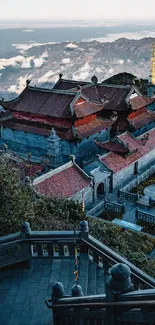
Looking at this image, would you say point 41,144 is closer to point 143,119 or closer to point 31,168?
point 31,168

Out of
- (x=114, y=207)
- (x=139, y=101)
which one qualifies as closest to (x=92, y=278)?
(x=114, y=207)

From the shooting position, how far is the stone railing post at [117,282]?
6.27m

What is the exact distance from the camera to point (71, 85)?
131 feet

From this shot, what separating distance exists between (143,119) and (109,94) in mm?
3918

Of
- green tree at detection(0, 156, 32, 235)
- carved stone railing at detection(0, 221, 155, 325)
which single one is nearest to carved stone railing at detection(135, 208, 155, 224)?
green tree at detection(0, 156, 32, 235)

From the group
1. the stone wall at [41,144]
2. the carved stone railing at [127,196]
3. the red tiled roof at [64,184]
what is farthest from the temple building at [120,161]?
the stone wall at [41,144]

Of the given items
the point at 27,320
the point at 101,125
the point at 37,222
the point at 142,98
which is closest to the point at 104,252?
the point at 27,320

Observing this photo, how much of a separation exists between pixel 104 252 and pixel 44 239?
178cm

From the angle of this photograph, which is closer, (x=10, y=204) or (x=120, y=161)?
(x=10, y=204)

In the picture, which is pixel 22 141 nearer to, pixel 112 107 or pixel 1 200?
pixel 112 107

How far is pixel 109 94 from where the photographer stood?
37188 mm

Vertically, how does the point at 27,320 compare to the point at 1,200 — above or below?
below

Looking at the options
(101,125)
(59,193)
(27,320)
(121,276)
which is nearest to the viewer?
(121,276)

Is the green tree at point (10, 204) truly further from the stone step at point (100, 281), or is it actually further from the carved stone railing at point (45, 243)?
the stone step at point (100, 281)
